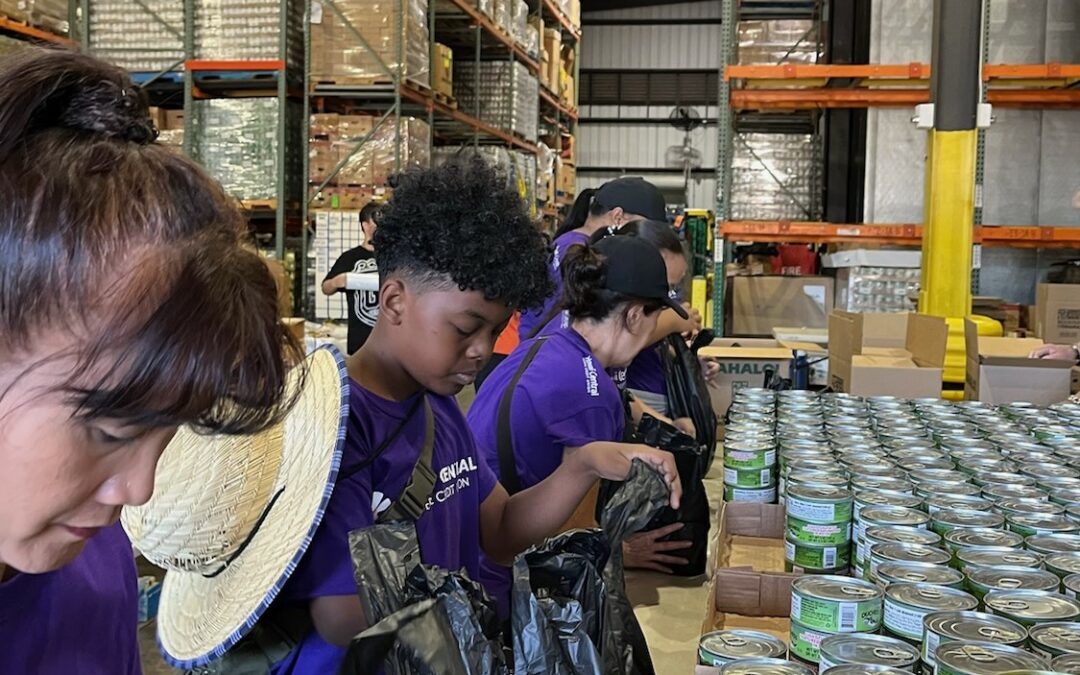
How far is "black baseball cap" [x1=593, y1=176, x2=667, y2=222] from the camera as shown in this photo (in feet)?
15.4

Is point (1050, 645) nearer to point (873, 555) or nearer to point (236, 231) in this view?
point (873, 555)

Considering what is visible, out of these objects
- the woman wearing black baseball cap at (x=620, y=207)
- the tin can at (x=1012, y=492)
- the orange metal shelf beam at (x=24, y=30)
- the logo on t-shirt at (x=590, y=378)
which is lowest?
the tin can at (x=1012, y=492)

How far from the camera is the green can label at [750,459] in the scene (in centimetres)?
258

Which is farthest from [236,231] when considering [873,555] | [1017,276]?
[1017,276]

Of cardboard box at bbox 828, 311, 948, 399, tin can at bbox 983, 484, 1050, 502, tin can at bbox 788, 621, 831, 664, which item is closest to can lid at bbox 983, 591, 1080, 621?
tin can at bbox 788, 621, 831, 664

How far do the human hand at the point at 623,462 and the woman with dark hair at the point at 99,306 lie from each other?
1.27m

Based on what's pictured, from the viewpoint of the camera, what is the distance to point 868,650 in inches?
60.5

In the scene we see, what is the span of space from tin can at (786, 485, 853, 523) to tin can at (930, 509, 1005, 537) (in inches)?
7.4

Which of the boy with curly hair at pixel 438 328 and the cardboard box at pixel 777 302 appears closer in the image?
the boy with curly hair at pixel 438 328

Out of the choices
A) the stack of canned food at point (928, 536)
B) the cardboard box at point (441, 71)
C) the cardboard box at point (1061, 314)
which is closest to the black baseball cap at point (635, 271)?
the stack of canned food at point (928, 536)

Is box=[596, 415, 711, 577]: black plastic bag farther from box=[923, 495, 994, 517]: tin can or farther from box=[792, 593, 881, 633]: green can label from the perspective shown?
box=[792, 593, 881, 633]: green can label

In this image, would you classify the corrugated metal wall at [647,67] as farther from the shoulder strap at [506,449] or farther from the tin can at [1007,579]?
the tin can at [1007,579]

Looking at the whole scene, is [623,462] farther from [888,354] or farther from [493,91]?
[493,91]

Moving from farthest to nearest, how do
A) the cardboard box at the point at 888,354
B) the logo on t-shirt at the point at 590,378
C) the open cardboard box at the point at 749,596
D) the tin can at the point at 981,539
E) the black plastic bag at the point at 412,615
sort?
the cardboard box at the point at 888,354
the logo on t-shirt at the point at 590,378
the open cardboard box at the point at 749,596
the tin can at the point at 981,539
the black plastic bag at the point at 412,615
